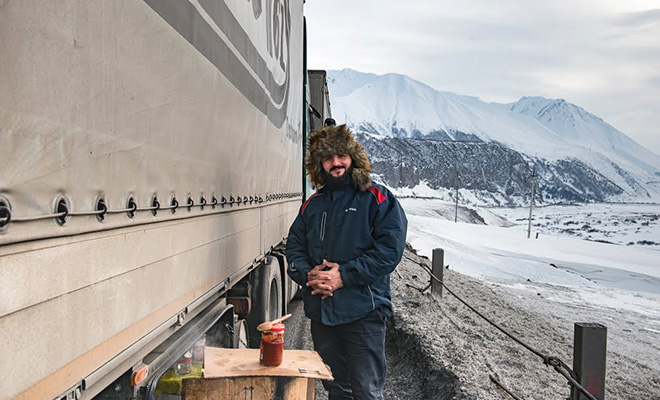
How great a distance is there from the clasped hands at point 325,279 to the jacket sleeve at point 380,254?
0.04m

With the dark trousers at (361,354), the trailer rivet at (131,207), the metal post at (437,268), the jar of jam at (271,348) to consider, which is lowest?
the metal post at (437,268)

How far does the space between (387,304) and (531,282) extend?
18.1m

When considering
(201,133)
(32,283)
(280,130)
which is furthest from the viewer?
(280,130)

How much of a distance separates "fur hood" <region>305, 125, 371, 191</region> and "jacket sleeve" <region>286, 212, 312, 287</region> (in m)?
0.35

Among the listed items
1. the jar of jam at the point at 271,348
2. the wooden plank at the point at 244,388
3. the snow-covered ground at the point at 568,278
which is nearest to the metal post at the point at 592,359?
the wooden plank at the point at 244,388

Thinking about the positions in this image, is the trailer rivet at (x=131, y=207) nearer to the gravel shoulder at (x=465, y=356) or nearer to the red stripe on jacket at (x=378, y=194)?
the red stripe on jacket at (x=378, y=194)

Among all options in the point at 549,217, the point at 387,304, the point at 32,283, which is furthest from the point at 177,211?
the point at 549,217

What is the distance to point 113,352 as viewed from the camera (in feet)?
5.66

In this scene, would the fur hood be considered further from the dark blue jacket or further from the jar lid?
the jar lid

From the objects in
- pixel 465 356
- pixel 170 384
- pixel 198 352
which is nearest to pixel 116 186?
pixel 170 384

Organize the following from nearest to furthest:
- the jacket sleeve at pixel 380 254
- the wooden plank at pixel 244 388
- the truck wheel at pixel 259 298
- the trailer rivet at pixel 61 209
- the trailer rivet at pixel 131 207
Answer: the trailer rivet at pixel 61 209
the trailer rivet at pixel 131 207
the wooden plank at pixel 244 388
the jacket sleeve at pixel 380 254
the truck wheel at pixel 259 298

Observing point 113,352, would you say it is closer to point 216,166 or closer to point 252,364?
point 252,364

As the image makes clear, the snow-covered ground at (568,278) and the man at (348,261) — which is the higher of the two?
the man at (348,261)

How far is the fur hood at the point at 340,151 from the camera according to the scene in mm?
3400
